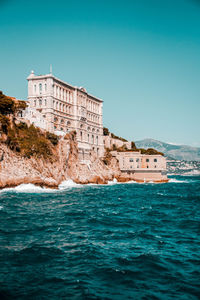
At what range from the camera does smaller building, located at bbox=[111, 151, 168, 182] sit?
106 m

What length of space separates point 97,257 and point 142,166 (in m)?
92.3

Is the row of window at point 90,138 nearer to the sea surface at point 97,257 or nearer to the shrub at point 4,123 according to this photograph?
the shrub at point 4,123

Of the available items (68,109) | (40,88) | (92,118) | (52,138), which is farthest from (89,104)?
(52,138)

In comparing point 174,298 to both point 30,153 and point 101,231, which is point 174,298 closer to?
point 101,231

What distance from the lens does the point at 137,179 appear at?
349ft

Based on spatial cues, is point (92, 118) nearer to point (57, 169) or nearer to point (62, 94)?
point (62, 94)

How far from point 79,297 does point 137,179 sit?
9521 centimetres

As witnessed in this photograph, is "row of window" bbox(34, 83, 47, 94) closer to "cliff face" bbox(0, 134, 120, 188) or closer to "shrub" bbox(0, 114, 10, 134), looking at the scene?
"cliff face" bbox(0, 134, 120, 188)

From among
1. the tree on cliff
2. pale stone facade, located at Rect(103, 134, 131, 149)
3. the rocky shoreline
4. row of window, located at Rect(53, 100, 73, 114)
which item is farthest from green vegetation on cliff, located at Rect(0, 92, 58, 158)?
pale stone facade, located at Rect(103, 134, 131, 149)

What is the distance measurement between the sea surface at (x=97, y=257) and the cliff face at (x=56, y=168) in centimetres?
2754

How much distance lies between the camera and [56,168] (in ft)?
233

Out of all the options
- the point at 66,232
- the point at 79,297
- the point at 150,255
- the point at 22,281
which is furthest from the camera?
the point at 66,232

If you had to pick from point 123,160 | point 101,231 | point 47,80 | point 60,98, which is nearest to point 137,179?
point 123,160

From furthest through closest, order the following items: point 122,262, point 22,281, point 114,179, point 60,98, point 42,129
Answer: point 114,179, point 60,98, point 42,129, point 122,262, point 22,281
